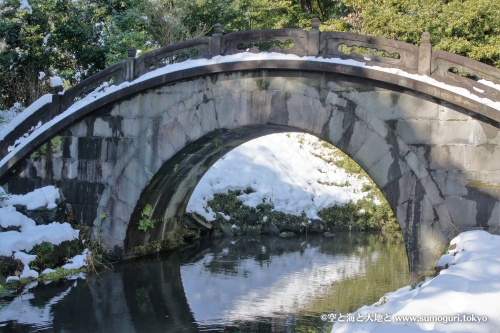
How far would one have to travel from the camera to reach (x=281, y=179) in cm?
1909

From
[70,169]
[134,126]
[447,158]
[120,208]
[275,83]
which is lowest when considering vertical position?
[120,208]

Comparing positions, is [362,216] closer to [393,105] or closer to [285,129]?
[285,129]

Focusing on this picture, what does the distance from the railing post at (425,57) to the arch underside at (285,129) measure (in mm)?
439

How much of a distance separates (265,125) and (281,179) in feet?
27.5

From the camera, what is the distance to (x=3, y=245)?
1019 centimetres

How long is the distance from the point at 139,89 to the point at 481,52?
8.68 meters

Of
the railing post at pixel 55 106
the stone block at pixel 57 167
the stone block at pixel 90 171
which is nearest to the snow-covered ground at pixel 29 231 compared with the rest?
the stone block at pixel 57 167

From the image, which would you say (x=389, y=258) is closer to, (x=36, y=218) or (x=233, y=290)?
(x=233, y=290)

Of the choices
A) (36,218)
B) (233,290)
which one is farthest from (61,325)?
(36,218)

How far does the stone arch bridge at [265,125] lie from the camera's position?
8859 mm

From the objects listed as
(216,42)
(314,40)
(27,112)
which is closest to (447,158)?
(314,40)

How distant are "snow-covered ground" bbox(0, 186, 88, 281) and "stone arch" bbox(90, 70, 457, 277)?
2.85ft

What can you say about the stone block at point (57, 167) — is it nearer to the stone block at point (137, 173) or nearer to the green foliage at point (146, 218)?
the stone block at point (137, 173)

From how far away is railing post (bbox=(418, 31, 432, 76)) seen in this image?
9039 millimetres
